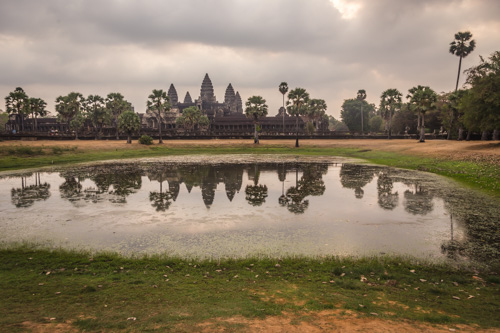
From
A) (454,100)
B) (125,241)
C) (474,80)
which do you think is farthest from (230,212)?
(454,100)

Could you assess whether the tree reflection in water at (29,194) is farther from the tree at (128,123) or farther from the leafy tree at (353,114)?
the leafy tree at (353,114)

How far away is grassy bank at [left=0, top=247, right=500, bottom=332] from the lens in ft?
20.3

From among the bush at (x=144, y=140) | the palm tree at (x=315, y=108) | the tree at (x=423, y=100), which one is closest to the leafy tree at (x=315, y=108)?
the palm tree at (x=315, y=108)

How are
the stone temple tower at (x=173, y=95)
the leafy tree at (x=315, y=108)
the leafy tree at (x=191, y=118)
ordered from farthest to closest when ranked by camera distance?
the stone temple tower at (x=173, y=95), the leafy tree at (x=315, y=108), the leafy tree at (x=191, y=118)

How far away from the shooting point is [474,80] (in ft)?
131

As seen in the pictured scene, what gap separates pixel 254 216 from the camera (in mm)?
14305

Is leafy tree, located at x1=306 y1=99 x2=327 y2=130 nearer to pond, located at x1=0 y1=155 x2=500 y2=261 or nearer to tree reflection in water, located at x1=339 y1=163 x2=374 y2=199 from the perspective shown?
tree reflection in water, located at x1=339 y1=163 x2=374 y2=199

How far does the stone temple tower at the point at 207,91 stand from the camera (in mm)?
131375

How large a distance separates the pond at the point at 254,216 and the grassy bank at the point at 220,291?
1.05 meters

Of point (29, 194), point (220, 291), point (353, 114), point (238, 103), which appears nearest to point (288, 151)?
point (29, 194)

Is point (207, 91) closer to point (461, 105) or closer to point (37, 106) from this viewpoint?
point (37, 106)

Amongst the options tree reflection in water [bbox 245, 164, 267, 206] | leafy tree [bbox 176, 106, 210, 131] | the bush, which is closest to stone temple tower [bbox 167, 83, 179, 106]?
leafy tree [bbox 176, 106, 210, 131]

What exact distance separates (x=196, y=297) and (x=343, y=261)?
4.65 meters

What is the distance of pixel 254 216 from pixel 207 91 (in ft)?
406
